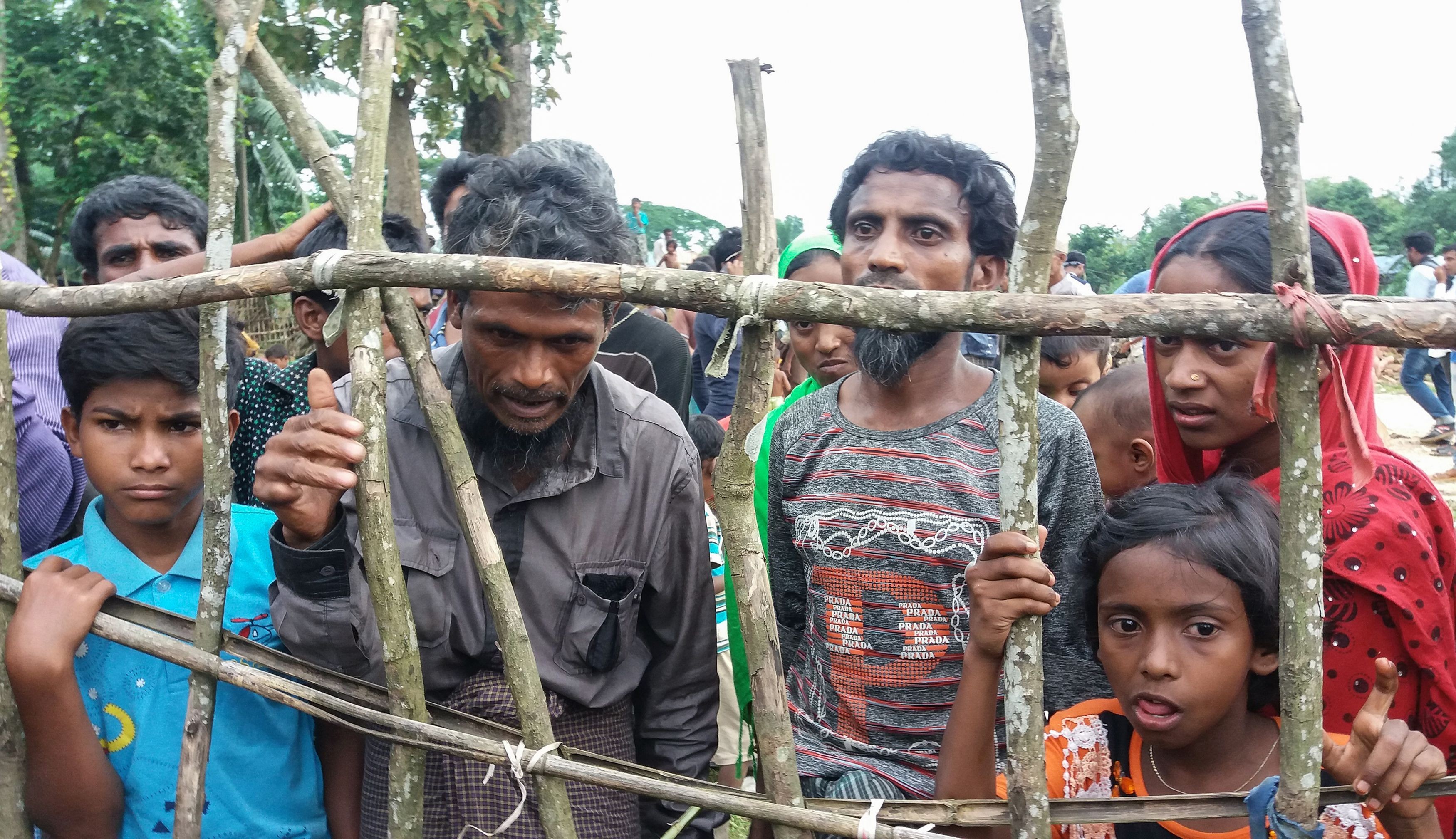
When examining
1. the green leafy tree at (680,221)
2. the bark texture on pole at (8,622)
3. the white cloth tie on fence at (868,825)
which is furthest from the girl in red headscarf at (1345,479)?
the green leafy tree at (680,221)

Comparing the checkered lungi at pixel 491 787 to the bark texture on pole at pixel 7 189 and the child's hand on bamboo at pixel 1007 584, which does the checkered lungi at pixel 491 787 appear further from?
the bark texture on pole at pixel 7 189

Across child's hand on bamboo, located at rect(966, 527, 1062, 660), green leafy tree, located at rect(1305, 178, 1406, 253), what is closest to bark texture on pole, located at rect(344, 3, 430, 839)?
child's hand on bamboo, located at rect(966, 527, 1062, 660)

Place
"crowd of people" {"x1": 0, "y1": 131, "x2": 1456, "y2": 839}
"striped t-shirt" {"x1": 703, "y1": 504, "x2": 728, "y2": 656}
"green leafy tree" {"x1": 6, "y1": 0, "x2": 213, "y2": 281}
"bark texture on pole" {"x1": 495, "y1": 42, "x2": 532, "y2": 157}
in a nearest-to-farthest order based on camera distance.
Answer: "crowd of people" {"x1": 0, "y1": 131, "x2": 1456, "y2": 839}
"striped t-shirt" {"x1": 703, "y1": 504, "x2": 728, "y2": 656}
"bark texture on pole" {"x1": 495, "y1": 42, "x2": 532, "y2": 157}
"green leafy tree" {"x1": 6, "y1": 0, "x2": 213, "y2": 281}

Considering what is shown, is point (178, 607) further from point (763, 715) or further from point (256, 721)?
point (763, 715)

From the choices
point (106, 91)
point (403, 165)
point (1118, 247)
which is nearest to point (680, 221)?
point (1118, 247)

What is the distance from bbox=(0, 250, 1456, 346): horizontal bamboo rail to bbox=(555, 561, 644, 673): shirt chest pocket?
2.33ft

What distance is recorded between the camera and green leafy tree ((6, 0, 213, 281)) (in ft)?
55.8

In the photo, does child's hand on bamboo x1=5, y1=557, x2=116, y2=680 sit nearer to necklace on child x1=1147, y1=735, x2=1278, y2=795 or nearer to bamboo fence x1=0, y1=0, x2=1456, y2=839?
bamboo fence x1=0, y1=0, x2=1456, y2=839

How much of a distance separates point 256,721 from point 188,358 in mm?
727

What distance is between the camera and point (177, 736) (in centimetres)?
200

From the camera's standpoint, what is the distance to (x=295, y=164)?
23.8 metres

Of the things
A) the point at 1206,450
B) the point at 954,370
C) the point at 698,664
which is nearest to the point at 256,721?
the point at 698,664

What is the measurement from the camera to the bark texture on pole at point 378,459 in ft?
5.51

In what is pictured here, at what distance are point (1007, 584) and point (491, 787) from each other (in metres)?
1.09
